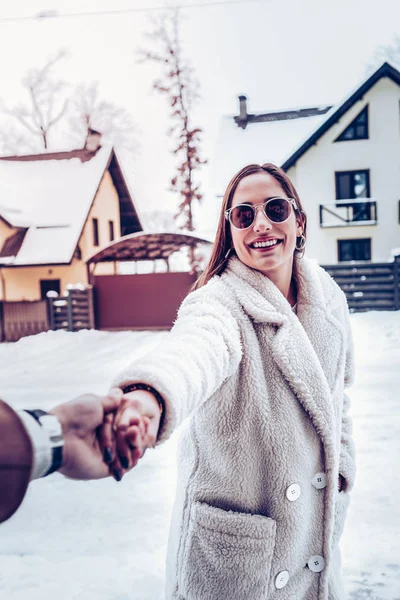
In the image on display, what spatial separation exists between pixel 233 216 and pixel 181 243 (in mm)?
2828

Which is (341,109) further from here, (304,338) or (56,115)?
(304,338)

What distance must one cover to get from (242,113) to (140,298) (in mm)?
1610

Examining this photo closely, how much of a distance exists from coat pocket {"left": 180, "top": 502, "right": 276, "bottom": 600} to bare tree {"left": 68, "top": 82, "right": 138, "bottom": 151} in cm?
322

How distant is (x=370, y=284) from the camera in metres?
3.86

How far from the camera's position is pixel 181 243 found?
3658 mm

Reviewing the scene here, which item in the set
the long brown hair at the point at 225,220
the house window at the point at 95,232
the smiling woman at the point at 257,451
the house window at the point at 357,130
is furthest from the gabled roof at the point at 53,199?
the smiling woman at the point at 257,451

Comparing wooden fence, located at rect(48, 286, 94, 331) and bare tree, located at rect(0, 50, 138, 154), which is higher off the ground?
bare tree, located at rect(0, 50, 138, 154)

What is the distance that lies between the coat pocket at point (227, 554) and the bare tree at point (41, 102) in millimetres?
3313

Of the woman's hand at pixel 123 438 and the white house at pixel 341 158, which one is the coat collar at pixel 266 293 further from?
the white house at pixel 341 158

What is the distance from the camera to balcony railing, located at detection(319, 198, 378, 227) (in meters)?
3.80

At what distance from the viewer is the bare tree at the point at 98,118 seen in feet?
11.4

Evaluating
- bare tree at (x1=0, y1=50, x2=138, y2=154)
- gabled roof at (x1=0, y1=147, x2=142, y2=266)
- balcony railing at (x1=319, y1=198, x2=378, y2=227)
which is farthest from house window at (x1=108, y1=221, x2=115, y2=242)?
balcony railing at (x1=319, y1=198, x2=378, y2=227)

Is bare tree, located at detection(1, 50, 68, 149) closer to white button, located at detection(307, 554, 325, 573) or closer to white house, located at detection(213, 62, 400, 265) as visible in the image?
white house, located at detection(213, 62, 400, 265)

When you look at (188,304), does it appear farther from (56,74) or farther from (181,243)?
(56,74)
